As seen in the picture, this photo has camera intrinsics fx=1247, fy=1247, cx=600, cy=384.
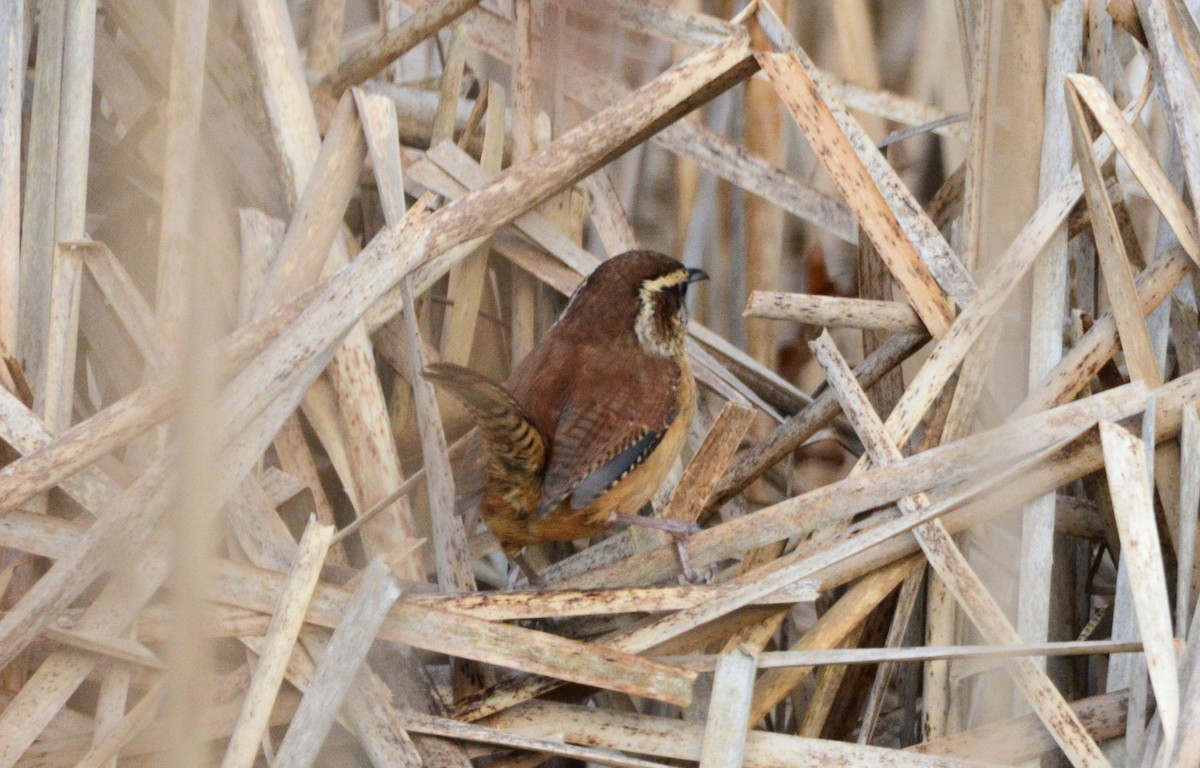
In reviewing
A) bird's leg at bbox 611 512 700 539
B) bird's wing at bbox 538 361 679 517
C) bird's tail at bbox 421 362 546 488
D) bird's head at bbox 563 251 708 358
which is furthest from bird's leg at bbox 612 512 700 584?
bird's head at bbox 563 251 708 358

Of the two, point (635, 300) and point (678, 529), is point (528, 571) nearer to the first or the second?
point (678, 529)

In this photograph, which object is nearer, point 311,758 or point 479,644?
point 311,758

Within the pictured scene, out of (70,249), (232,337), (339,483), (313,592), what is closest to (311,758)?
(313,592)

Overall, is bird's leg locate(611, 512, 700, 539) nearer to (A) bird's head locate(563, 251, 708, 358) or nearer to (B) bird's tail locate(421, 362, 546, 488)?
(B) bird's tail locate(421, 362, 546, 488)

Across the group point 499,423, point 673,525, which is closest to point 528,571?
point 673,525

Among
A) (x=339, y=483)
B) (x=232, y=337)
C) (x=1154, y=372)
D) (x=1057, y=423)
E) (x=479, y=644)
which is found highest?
(x=1154, y=372)

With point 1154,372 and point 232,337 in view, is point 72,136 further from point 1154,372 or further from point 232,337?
point 1154,372
